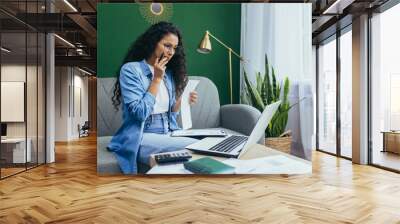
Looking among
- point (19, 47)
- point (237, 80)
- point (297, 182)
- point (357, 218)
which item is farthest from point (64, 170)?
point (357, 218)

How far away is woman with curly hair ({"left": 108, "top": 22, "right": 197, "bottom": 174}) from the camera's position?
5.45 metres

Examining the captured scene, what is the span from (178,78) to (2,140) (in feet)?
9.92

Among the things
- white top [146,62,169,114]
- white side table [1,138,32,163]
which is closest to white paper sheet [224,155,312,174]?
white top [146,62,169,114]

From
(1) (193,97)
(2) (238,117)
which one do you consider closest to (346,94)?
(2) (238,117)

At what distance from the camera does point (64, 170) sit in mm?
6539

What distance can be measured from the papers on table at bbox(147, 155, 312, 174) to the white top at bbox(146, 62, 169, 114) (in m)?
0.83

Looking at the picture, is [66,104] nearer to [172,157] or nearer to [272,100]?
[172,157]

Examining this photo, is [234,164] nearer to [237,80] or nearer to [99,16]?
[237,80]

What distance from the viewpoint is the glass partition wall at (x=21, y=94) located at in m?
5.94

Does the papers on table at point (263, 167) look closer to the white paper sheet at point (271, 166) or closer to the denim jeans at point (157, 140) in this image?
the white paper sheet at point (271, 166)

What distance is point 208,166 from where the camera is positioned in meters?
5.52

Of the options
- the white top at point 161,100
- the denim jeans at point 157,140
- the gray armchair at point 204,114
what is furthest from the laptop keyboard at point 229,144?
the white top at point 161,100

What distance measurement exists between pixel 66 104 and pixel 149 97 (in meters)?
9.79

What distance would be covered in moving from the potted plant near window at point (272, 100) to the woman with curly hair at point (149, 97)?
872 mm
